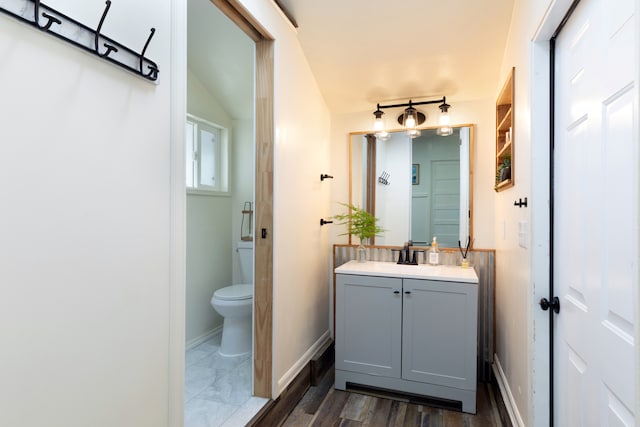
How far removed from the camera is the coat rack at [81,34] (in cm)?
74

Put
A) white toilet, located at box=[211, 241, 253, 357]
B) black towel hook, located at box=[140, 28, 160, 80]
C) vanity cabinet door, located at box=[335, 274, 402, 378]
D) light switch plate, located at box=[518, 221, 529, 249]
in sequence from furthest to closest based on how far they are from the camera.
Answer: white toilet, located at box=[211, 241, 253, 357], vanity cabinet door, located at box=[335, 274, 402, 378], light switch plate, located at box=[518, 221, 529, 249], black towel hook, located at box=[140, 28, 160, 80]

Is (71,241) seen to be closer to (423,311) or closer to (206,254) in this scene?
(423,311)

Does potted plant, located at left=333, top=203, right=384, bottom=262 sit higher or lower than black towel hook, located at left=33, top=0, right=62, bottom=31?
lower

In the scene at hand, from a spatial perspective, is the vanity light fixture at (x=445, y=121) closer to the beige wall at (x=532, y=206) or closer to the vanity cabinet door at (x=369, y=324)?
the beige wall at (x=532, y=206)

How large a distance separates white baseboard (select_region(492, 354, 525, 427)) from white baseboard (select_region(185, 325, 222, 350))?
220 centimetres

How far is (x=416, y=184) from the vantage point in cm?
272

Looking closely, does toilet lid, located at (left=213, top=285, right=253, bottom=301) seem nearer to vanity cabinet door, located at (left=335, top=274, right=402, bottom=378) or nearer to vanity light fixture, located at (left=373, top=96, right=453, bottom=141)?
vanity cabinet door, located at (left=335, top=274, right=402, bottom=378)

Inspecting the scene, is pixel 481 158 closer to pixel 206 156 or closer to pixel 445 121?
pixel 445 121

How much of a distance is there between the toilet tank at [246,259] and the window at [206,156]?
53 centimetres

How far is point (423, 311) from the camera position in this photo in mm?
2158

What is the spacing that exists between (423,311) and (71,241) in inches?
74.7

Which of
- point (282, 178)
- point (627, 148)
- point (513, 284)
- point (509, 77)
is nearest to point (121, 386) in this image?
point (282, 178)

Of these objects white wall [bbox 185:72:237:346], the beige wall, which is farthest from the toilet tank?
the beige wall

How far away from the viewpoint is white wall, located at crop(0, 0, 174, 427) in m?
0.75
